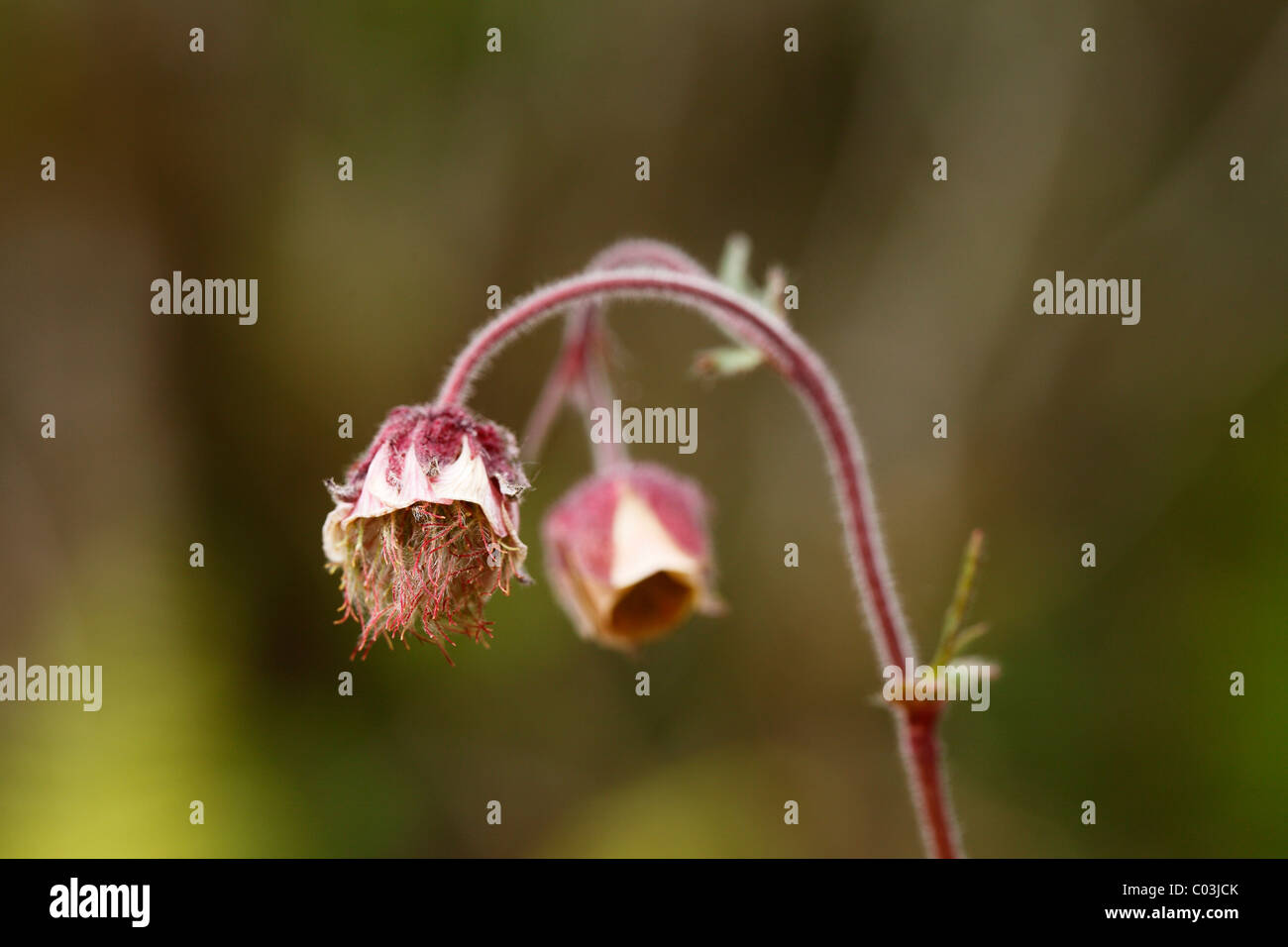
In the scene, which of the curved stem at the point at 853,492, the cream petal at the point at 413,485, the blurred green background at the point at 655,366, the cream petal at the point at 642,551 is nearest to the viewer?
the cream petal at the point at 413,485

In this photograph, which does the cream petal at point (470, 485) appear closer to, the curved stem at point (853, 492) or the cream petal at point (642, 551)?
the curved stem at point (853, 492)

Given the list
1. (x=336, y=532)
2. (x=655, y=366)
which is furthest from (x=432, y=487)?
(x=655, y=366)

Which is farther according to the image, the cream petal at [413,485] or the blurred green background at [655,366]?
the blurred green background at [655,366]

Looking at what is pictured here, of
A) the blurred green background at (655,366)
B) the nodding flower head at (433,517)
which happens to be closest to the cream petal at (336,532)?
the nodding flower head at (433,517)

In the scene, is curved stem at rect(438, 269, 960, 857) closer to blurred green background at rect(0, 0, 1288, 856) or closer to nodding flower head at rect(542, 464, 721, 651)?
nodding flower head at rect(542, 464, 721, 651)

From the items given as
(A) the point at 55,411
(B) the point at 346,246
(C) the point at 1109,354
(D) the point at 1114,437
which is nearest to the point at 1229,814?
(D) the point at 1114,437

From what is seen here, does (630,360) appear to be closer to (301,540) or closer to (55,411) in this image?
(301,540)

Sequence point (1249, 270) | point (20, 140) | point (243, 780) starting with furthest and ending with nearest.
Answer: point (20, 140), point (1249, 270), point (243, 780)
